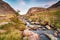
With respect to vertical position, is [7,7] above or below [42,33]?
above

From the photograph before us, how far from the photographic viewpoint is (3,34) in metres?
8.89

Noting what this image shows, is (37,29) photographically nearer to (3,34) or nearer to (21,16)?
(21,16)

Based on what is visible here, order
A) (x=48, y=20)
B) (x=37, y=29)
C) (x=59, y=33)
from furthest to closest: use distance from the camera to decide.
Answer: (x=48, y=20) → (x=37, y=29) → (x=59, y=33)

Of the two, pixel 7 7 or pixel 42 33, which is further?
pixel 7 7

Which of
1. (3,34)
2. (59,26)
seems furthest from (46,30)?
(3,34)

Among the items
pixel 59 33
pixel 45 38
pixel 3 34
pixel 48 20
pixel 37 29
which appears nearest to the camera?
pixel 3 34

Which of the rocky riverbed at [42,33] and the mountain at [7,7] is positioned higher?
the mountain at [7,7]

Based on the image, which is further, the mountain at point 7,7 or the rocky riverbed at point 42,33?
the mountain at point 7,7

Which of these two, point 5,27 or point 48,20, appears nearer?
point 5,27

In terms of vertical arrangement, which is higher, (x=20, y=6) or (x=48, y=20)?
(x=20, y=6)

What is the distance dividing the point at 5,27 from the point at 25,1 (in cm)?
314

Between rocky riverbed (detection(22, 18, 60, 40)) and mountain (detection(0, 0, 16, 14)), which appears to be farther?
mountain (detection(0, 0, 16, 14))

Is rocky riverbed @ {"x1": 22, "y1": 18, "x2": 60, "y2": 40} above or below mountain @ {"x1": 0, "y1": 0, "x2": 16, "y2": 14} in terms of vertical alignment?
below

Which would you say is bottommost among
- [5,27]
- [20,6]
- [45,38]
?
[45,38]
